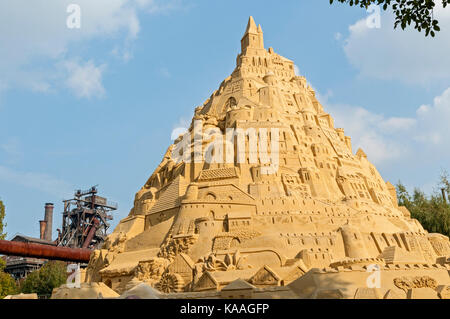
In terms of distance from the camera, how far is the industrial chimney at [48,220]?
92.8 meters

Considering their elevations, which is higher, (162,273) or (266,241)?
(266,241)

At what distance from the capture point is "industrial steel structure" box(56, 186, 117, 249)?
8862cm

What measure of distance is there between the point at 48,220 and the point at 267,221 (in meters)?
65.9

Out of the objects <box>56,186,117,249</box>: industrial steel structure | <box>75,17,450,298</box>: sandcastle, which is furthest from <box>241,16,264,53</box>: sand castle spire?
<box>56,186,117,249</box>: industrial steel structure

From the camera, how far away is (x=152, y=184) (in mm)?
59125

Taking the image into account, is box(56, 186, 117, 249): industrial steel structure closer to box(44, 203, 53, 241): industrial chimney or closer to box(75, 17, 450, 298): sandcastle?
box(44, 203, 53, 241): industrial chimney

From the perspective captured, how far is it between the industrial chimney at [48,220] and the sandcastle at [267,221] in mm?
44078

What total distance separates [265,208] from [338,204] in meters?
8.17

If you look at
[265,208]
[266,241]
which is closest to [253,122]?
[265,208]

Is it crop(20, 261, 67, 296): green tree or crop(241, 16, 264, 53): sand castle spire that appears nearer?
crop(20, 261, 67, 296): green tree

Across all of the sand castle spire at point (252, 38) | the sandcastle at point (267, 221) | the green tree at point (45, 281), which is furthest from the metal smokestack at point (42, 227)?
the sand castle spire at point (252, 38)

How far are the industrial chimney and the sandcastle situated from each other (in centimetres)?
4408

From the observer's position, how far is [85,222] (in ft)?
293

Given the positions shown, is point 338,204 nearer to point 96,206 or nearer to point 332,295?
point 332,295
